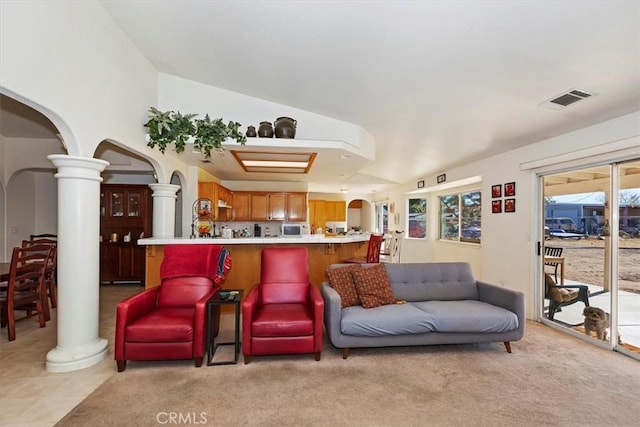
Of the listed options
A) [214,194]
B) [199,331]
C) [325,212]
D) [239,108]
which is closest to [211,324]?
[199,331]

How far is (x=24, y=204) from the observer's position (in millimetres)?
6219

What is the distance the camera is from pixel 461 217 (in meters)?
6.91

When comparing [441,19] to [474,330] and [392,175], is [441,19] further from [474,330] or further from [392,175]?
[392,175]

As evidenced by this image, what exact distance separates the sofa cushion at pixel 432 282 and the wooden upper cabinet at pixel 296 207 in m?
3.82

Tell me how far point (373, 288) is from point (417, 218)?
A: 5.51 metres

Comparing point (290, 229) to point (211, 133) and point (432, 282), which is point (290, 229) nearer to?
point (211, 133)

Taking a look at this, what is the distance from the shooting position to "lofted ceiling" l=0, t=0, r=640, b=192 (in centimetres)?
227

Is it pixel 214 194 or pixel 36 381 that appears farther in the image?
pixel 214 194

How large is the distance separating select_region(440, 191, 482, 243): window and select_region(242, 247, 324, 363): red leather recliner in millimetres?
4329

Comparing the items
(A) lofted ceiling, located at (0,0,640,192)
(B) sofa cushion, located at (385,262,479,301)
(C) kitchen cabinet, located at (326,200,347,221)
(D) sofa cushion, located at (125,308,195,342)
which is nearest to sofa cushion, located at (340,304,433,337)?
(B) sofa cushion, located at (385,262,479,301)

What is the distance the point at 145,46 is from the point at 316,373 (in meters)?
3.97

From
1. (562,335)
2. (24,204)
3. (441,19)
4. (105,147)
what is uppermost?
(441,19)

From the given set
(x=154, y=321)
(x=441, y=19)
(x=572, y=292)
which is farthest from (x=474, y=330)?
(x=154, y=321)

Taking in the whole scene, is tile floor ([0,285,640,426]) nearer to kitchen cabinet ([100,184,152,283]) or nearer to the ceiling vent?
the ceiling vent
